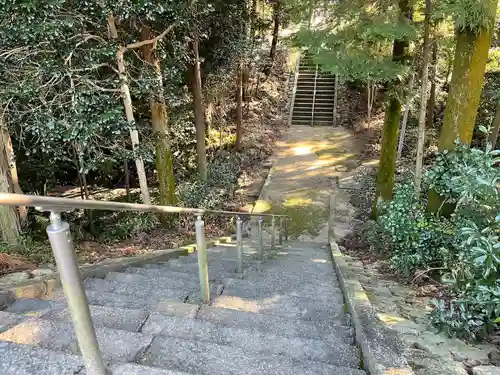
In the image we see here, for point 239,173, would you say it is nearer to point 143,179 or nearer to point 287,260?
point 143,179

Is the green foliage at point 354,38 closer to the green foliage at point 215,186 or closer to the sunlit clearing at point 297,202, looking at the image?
the green foliage at point 215,186

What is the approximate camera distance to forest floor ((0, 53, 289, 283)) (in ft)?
18.2

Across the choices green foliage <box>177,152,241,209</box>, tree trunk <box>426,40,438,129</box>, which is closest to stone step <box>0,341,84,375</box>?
green foliage <box>177,152,241,209</box>

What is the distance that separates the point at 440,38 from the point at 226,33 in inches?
186

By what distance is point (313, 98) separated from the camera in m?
17.8

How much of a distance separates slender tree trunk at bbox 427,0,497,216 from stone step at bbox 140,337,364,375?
12.6 feet

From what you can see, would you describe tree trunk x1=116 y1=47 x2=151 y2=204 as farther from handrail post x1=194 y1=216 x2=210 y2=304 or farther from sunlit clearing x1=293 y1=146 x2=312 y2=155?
sunlit clearing x1=293 y1=146 x2=312 y2=155

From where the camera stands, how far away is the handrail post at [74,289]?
52.7 inches

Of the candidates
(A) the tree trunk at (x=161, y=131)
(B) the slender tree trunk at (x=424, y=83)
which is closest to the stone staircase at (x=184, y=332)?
(B) the slender tree trunk at (x=424, y=83)

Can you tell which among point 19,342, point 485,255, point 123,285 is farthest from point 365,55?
point 19,342

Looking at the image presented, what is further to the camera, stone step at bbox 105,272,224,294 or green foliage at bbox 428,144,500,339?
stone step at bbox 105,272,224,294

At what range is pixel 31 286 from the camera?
113 inches

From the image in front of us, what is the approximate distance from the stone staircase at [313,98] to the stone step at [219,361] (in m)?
15.5

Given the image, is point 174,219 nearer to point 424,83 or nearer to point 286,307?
point 424,83
